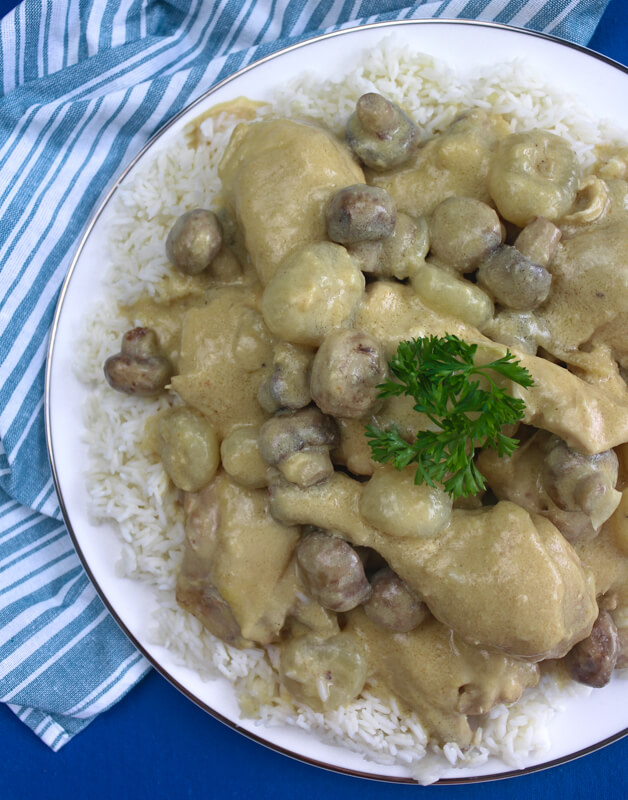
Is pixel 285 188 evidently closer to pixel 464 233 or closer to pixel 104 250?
pixel 464 233

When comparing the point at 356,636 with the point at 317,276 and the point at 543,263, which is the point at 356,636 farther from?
the point at 543,263

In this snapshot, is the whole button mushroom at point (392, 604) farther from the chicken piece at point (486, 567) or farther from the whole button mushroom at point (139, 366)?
the whole button mushroom at point (139, 366)

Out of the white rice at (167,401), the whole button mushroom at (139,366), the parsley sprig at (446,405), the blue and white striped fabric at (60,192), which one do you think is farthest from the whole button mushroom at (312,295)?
the blue and white striped fabric at (60,192)

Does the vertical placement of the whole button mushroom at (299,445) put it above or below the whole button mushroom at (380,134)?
below

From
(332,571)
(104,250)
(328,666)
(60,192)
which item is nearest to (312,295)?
(332,571)

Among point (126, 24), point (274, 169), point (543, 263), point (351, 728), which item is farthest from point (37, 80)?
point (351, 728)

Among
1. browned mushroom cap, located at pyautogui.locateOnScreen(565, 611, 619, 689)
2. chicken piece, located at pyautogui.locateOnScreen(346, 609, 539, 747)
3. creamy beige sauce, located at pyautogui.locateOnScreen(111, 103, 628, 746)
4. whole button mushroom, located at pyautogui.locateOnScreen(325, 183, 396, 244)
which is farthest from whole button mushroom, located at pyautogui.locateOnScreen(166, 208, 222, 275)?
browned mushroom cap, located at pyautogui.locateOnScreen(565, 611, 619, 689)
